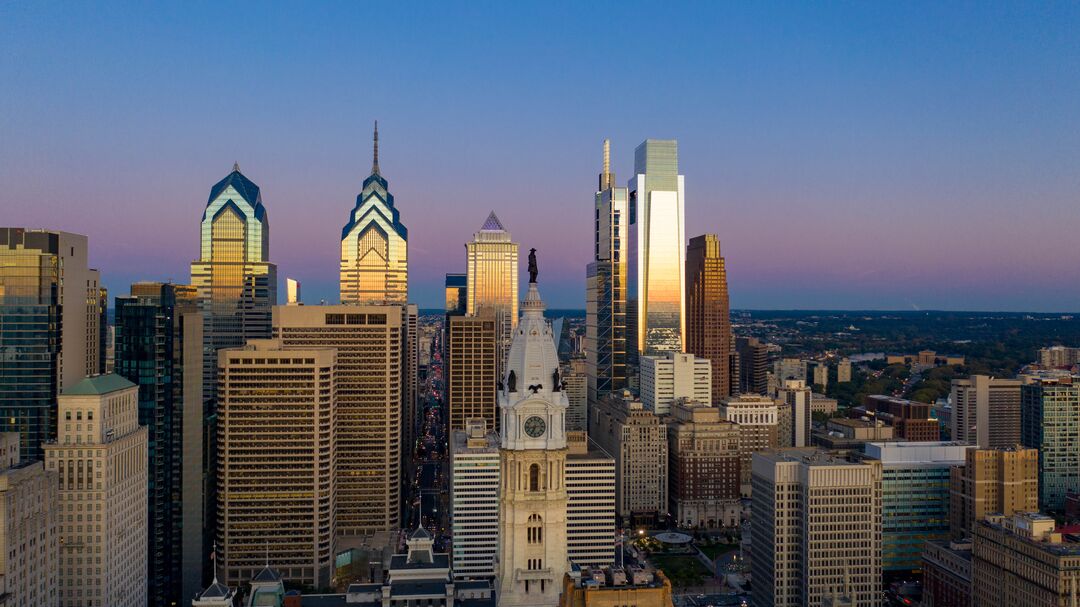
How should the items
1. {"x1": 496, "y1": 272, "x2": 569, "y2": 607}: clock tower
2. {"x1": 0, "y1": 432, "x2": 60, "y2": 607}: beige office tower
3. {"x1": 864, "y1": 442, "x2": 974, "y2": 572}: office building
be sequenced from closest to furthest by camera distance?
{"x1": 496, "y1": 272, "x2": 569, "y2": 607}: clock tower
{"x1": 0, "y1": 432, "x2": 60, "y2": 607}: beige office tower
{"x1": 864, "y1": 442, "x2": 974, "y2": 572}: office building

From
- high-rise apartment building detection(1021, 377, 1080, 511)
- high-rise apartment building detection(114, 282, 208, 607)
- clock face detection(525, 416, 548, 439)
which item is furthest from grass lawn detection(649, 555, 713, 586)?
Answer: clock face detection(525, 416, 548, 439)

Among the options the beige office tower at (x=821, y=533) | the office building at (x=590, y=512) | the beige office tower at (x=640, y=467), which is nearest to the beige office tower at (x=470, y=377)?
the beige office tower at (x=640, y=467)

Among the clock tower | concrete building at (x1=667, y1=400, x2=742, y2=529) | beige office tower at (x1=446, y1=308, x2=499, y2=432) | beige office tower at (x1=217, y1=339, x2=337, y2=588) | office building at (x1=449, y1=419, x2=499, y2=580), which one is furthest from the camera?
beige office tower at (x1=446, y1=308, x2=499, y2=432)

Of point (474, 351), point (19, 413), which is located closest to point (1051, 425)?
point (474, 351)

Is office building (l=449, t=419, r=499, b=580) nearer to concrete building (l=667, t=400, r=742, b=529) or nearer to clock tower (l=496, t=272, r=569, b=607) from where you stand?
concrete building (l=667, t=400, r=742, b=529)

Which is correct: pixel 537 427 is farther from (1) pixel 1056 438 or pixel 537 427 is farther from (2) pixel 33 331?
(1) pixel 1056 438

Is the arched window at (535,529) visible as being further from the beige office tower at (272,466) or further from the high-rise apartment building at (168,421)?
the beige office tower at (272,466)
